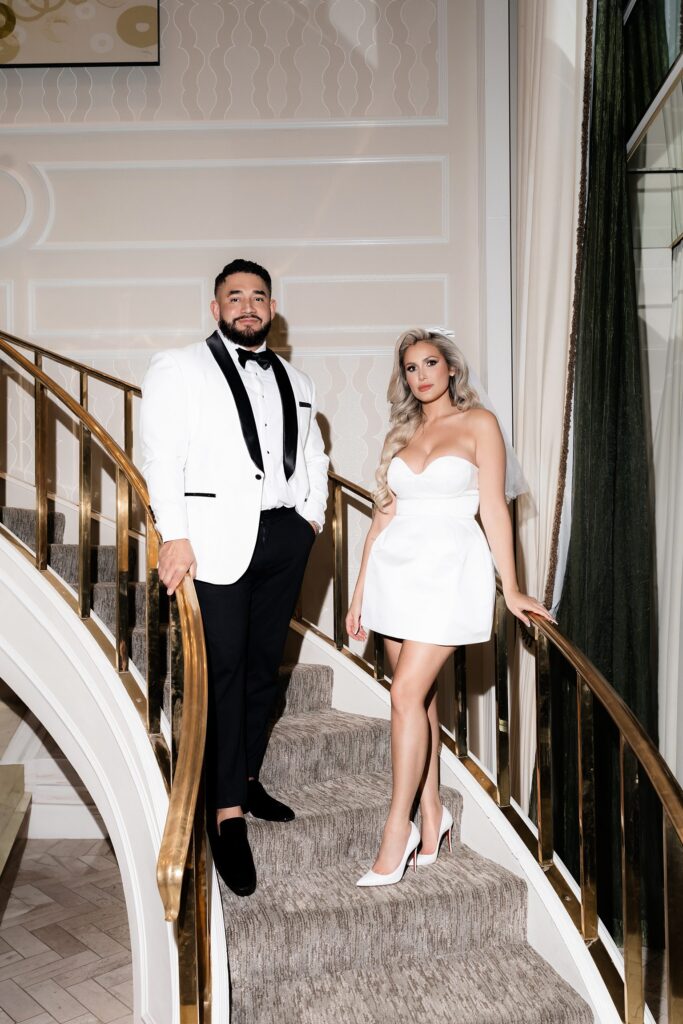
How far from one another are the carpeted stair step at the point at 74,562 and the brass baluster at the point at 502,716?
1669 millimetres

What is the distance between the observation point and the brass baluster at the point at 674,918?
1.83 meters

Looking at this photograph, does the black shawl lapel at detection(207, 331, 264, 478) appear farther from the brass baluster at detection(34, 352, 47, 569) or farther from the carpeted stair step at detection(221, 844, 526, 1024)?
the carpeted stair step at detection(221, 844, 526, 1024)

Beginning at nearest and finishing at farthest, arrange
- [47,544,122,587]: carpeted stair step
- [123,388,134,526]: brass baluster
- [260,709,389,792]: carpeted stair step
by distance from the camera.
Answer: [260,709,389,792]: carpeted stair step, [47,544,122,587]: carpeted stair step, [123,388,134,526]: brass baluster

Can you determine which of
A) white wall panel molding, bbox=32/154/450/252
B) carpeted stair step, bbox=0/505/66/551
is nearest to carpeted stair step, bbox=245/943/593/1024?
carpeted stair step, bbox=0/505/66/551

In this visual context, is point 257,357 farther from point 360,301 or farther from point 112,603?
point 360,301

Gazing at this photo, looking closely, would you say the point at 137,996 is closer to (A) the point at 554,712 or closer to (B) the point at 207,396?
(A) the point at 554,712

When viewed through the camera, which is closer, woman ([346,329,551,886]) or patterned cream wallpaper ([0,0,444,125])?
woman ([346,329,551,886])

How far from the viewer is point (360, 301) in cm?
452

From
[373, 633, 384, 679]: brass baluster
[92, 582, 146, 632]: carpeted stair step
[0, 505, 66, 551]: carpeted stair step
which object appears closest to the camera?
[92, 582, 146, 632]: carpeted stair step

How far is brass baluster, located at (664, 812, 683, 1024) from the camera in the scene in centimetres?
183

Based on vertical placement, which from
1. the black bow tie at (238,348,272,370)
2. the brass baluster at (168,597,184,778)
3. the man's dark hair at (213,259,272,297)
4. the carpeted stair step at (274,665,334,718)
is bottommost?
the carpeted stair step at (274,665,334,718)

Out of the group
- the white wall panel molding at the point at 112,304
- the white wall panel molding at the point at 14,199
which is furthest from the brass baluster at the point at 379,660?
the white wall panel molding at the point at 14,199

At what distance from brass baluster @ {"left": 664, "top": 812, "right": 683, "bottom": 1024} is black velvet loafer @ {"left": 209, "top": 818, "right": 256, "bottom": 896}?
1.13 metres

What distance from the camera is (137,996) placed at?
2732 millimetres
